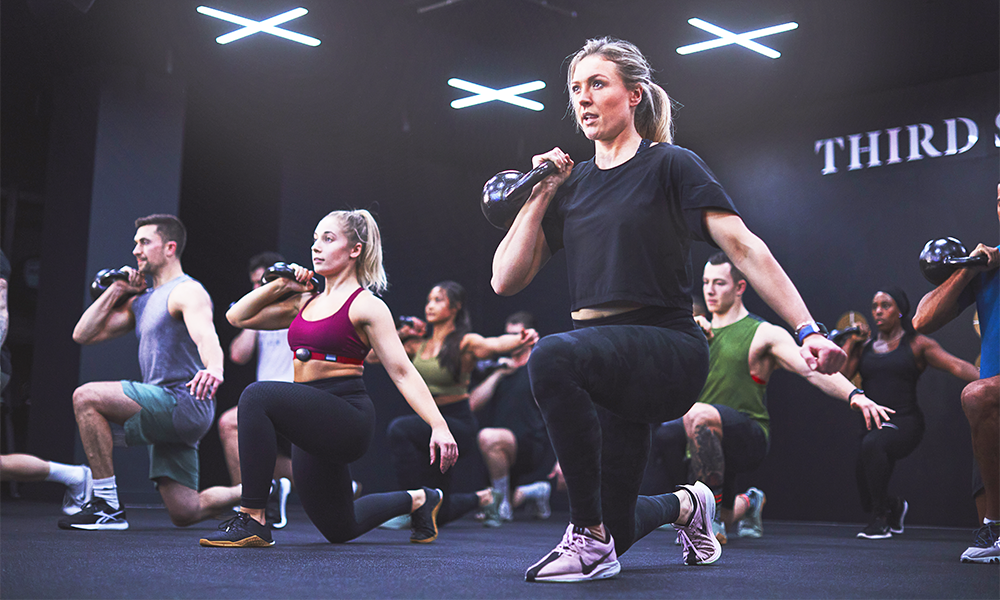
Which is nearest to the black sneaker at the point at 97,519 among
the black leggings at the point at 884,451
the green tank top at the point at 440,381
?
the green tank top at the point at 440,381

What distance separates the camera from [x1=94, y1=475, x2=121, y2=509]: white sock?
14.1 feet

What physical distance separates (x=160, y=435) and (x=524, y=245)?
8.17 feet

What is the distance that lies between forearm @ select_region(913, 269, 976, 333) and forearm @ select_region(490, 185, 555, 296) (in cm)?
174

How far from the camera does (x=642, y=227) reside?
2383 millimetres

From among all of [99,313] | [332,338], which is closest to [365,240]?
[332,338]

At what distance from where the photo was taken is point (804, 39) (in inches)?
255

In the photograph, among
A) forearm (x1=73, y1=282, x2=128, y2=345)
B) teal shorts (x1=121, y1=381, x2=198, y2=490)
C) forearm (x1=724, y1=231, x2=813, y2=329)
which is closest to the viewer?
forearm (x1=724, y1=231, x2=813, y2=329)

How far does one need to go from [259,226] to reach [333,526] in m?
5.14

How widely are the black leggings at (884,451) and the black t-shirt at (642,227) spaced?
374 centimetres

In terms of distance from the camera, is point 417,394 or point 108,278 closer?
point 417,394

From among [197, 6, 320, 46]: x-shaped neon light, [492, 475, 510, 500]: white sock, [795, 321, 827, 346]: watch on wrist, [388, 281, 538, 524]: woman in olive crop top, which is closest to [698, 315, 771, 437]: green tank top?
[388, 281, 538, 524]: woman in olive crop top

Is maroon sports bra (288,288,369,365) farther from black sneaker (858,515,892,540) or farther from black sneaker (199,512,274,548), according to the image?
black sneaker (858,515,892,540)

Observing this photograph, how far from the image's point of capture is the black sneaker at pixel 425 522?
4.37m

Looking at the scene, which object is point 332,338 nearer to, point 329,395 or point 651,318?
point 329,395
